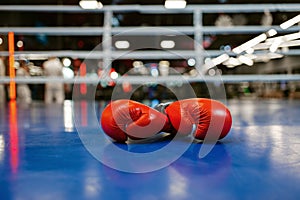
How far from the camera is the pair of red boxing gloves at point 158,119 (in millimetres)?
1221

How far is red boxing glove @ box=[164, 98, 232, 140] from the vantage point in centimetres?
123

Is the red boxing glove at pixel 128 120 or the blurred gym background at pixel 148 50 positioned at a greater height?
the blurred gym background at pixel 148 50

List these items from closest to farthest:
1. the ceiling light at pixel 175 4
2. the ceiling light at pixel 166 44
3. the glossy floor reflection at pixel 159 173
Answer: the glossy floor reflection at pixel 159 173 < the ceiling light at pixel 175 4 < the ceiling light at pixel 166 44

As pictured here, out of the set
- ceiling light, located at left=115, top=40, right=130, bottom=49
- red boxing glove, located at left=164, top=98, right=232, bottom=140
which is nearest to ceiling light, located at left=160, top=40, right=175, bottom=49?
ceiling light, located at left=115, top=40, right=130, bottom=49

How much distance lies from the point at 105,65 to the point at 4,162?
2.98 meters

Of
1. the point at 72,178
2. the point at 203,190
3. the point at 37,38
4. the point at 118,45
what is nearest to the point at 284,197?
the point at 203,190

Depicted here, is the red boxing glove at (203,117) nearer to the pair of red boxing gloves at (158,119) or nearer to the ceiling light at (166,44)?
the pair of red boxing gloves at (158,119)

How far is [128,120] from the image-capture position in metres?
1.23

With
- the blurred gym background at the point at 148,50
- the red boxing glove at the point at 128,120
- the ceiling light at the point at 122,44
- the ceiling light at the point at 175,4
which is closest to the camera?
the red boxing glove at the point at 128,120

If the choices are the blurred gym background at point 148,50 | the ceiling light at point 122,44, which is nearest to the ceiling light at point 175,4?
the blurred gym background at point 148,50

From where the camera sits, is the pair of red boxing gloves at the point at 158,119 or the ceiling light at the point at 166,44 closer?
the pair of red boxing gloves at the point at 158,119

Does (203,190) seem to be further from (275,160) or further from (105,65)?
(105,65)

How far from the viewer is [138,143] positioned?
1282 millimetres

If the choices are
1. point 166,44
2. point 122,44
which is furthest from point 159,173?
point 166,44
